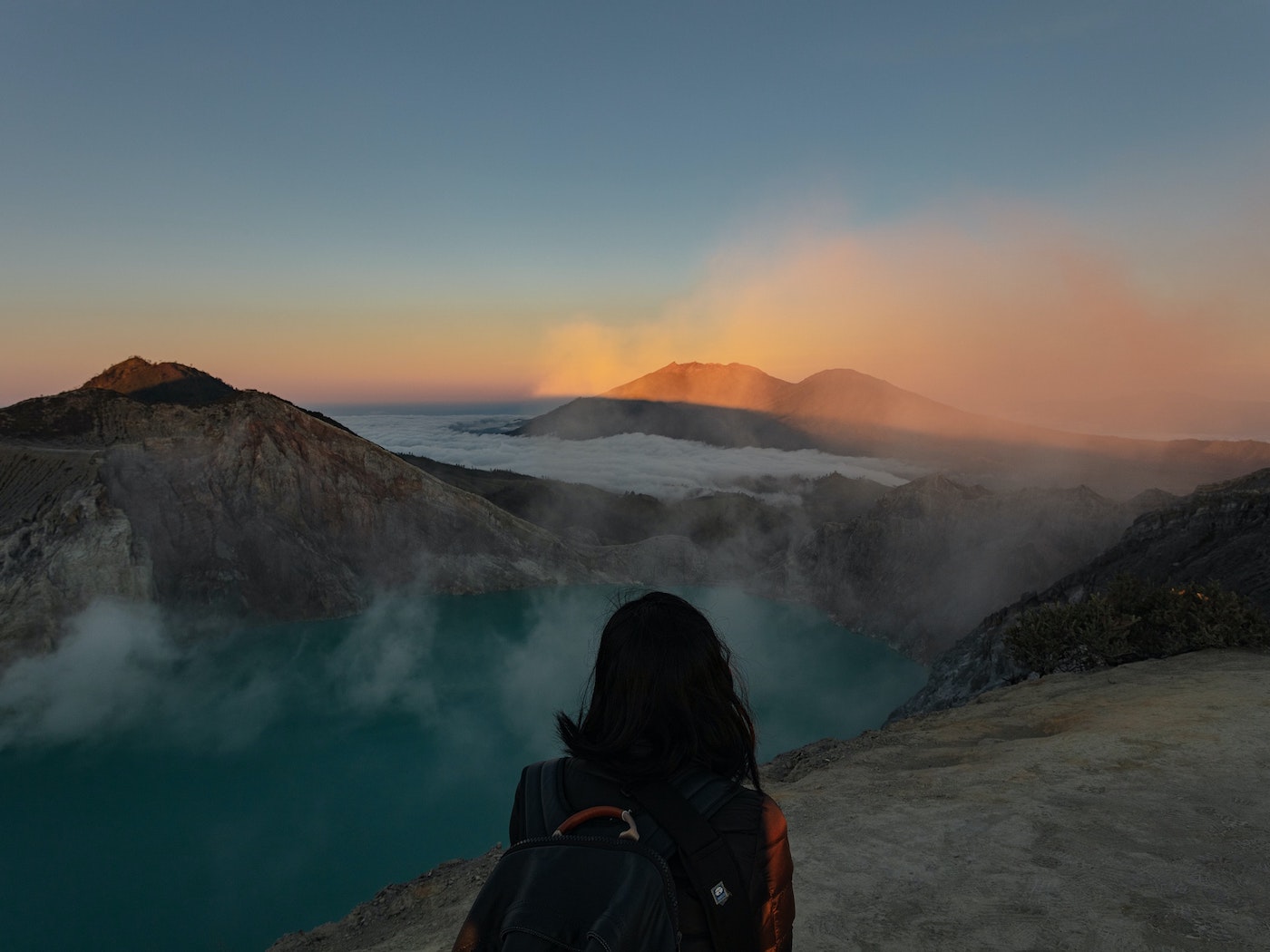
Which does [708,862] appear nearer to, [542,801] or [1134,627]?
[542,801]

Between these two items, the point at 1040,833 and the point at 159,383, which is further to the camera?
the point at 159,383

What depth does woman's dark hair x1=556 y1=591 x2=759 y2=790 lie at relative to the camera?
2725mm

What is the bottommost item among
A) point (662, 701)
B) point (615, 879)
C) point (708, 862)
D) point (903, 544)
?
point (903, 544)

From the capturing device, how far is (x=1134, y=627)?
16.7 metres

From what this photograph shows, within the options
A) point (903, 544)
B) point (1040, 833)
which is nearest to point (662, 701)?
point (1040, 833)

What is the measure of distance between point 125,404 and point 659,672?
7476 cm

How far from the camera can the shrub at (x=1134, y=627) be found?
15398mm

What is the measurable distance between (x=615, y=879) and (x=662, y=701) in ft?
2.44

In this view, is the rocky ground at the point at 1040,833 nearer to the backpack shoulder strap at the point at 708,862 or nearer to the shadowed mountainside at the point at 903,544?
the backpack shoulder strap at the point at 708,862

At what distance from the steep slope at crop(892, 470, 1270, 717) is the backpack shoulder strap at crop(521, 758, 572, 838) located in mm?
21730

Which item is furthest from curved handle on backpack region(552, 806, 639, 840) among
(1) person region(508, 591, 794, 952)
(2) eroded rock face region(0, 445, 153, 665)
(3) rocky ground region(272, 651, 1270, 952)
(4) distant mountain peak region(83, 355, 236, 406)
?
(4) distant mountain peak region(83, 355, 236, 406)

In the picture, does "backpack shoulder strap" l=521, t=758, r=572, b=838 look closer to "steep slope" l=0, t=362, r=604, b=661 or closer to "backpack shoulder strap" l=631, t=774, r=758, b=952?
"backpack shoulder strap" l=631, t=774, r=758, b=952

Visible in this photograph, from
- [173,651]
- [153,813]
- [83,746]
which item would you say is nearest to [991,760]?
[153,813]

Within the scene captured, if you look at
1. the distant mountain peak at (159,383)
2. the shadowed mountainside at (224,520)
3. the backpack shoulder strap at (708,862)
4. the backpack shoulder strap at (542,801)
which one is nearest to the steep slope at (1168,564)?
the backpack shoulder strap at (708,862)
